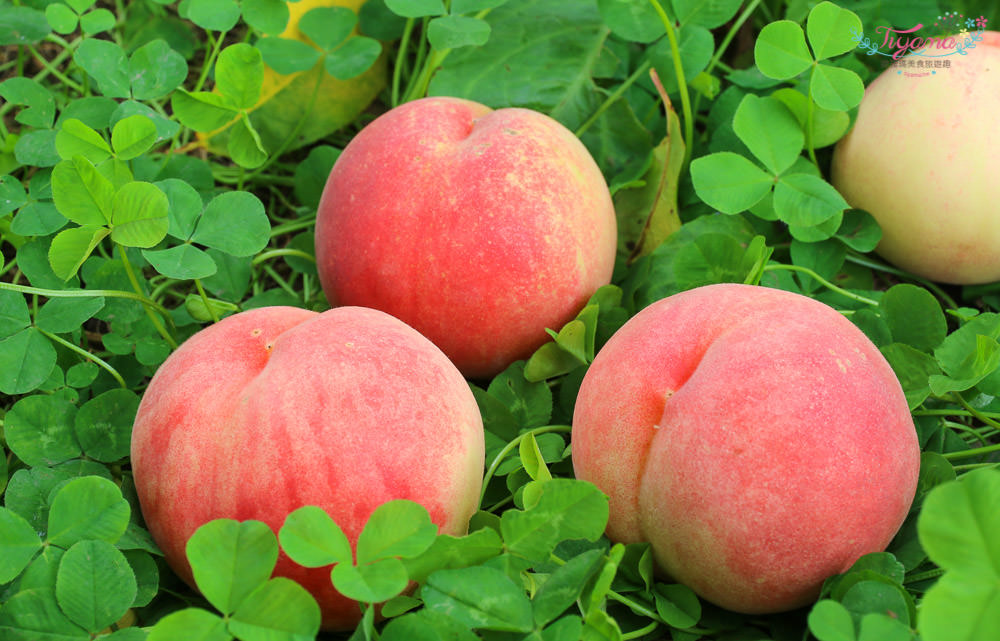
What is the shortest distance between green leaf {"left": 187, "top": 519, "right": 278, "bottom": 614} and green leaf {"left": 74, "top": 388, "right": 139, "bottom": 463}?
360mm

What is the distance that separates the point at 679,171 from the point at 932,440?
0.55m

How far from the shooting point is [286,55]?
1498 millimetres

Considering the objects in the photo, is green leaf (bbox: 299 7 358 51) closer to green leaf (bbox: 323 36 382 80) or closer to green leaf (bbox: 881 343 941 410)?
green leaf (bbox: 323 36 382 80)

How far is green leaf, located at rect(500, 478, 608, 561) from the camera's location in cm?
85

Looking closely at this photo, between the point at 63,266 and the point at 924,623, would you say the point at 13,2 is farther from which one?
the point at 924,623

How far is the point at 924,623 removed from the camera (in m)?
0.65

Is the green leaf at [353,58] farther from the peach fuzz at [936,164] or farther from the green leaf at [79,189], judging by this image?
the peach fuzz at [936,164]

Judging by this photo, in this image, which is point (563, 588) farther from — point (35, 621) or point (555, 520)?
point (35, 621)

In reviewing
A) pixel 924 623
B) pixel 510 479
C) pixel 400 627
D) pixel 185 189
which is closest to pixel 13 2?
pixel 185 189

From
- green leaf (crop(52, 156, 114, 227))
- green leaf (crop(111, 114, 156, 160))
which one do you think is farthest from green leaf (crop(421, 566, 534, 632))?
green leaf (crop(111, 114, 156, 160))

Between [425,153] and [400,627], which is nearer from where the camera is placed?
[400,627]

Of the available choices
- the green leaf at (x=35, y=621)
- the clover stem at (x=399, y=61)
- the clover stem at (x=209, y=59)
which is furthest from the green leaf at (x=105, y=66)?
the green leaf at (x=35, y=621)

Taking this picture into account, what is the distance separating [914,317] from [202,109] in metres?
1.00

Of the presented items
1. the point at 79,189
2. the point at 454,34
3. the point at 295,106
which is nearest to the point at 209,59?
the point at 295,106
